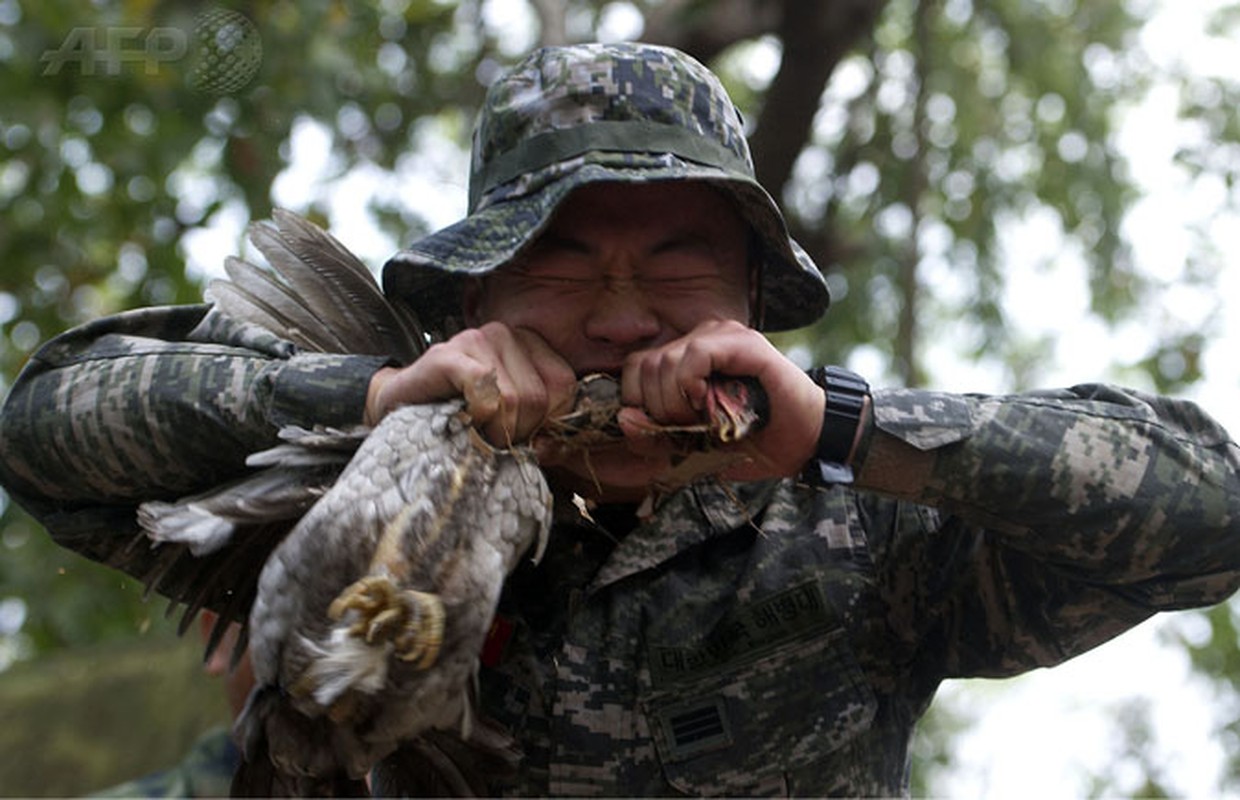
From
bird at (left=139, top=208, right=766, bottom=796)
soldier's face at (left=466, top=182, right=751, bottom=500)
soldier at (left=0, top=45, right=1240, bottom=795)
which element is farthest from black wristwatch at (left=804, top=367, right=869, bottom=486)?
soldier's face at (left=466, top=182, right=751, bottom=500)

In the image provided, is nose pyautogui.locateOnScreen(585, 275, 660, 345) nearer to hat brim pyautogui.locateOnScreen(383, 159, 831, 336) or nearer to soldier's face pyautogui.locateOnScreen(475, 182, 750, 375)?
soldier's face pyautogui.locateOnScreen(475, 182, 750, 375)

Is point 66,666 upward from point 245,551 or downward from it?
downward

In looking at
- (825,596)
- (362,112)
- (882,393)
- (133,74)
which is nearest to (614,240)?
(882,393)

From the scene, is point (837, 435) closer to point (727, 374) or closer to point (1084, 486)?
point (727, 374)

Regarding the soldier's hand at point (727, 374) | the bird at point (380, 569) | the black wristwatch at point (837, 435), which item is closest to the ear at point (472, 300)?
the bird at point (380, 569)

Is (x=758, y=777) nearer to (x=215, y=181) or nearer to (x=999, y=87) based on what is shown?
(x=215, y=181)

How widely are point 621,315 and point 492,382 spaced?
0.29 m

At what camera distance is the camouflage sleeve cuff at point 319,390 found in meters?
2.14

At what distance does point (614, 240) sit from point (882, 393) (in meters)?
0.48

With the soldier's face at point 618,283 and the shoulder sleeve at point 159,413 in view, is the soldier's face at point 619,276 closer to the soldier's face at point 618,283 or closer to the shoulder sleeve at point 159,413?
the soldier's face at point 618,283

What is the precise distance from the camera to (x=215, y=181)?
522 cm
